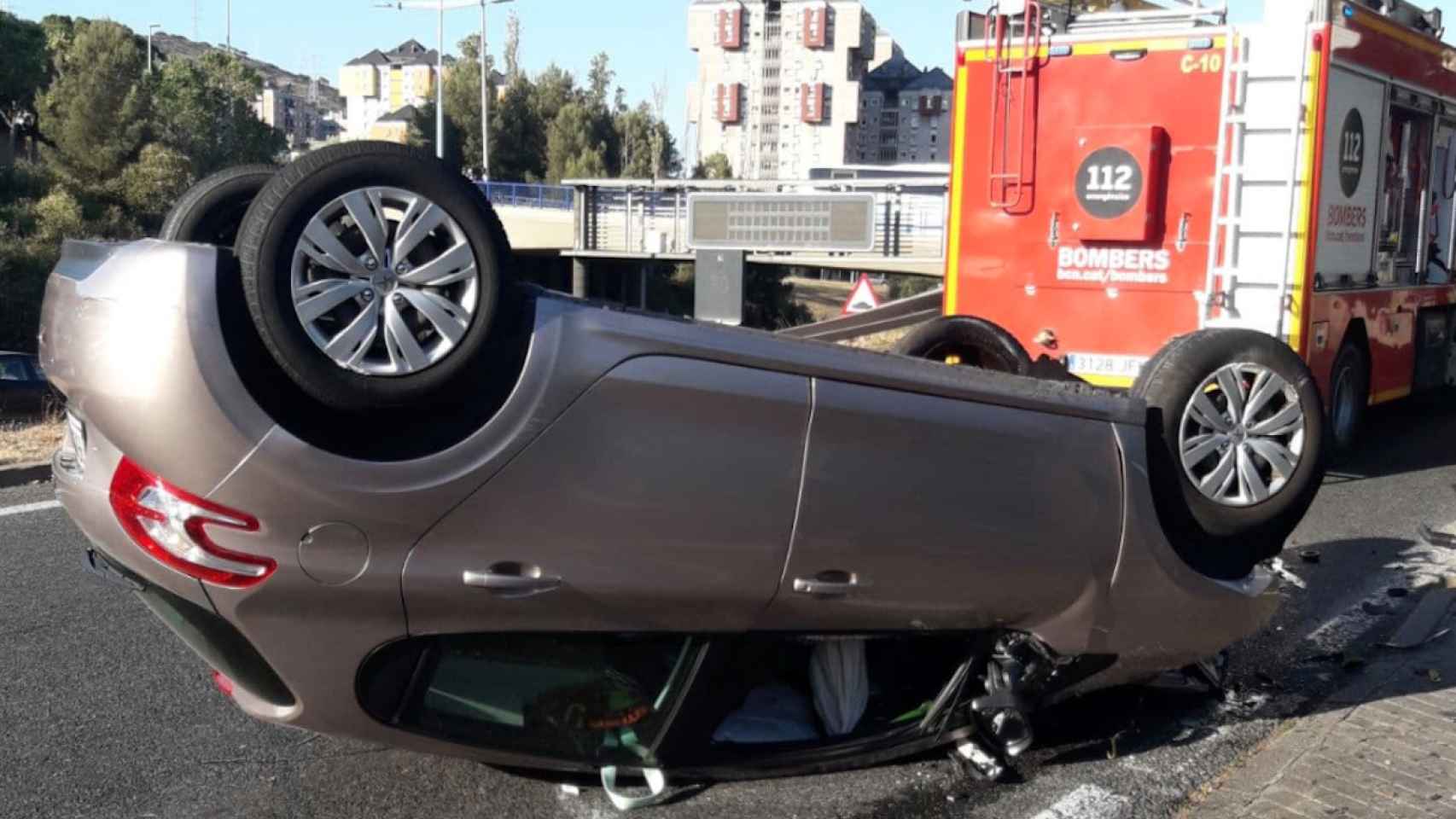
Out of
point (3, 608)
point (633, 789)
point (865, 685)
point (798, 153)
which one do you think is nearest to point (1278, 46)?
point (865, 685)

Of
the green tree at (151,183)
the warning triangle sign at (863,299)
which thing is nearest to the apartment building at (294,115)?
the green tree at (151,183)

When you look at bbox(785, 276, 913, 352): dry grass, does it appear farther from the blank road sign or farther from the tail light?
the tail light

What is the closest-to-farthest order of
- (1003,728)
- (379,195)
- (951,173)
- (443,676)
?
(379,195) → (443,676) → (1003,728) → (951,173)

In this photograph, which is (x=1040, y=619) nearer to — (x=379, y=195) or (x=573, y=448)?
(x=573, y=448)

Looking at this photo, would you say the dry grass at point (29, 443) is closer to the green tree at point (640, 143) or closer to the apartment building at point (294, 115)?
the green tree at point (640, 143)

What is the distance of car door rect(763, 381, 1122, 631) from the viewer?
3.71 metres

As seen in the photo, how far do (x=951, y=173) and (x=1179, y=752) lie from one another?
21.2 feet

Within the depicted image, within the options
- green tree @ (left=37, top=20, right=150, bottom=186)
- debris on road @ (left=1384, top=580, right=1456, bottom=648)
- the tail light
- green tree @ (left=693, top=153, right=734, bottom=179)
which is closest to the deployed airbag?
the tail light

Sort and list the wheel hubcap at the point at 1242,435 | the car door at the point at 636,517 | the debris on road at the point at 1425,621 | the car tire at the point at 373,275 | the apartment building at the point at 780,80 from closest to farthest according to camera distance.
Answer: the car tire at the point at 373,275 < the car door at the point at 636,517 < the wheel hubcap at the point at 1242,435 < the debris on road at the point at 1425,621 < the apartment building at the point at 780,80

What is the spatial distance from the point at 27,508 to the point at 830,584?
5556 millimetres

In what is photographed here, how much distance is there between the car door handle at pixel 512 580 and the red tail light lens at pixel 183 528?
0.48 metres

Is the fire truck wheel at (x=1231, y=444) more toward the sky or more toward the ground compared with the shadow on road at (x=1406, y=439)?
more toward the sky

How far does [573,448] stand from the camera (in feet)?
11.3

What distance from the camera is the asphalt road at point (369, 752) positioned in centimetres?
399
